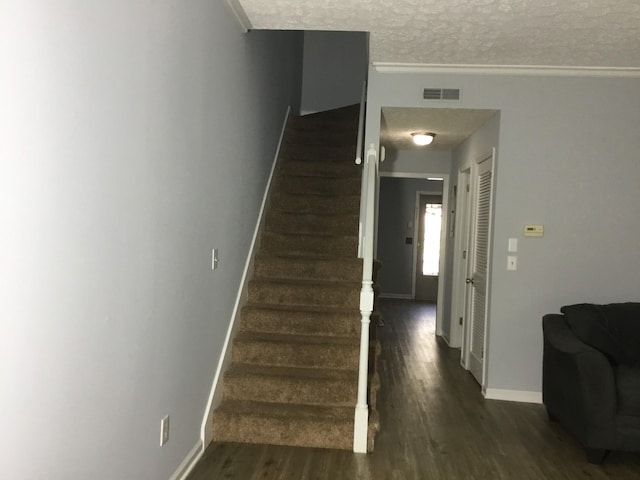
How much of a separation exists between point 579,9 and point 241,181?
2.26 m

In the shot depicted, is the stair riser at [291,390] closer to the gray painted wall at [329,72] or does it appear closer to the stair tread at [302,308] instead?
the stair tread at [302,308]

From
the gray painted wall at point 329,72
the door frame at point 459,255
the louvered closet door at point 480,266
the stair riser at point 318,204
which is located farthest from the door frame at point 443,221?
the gray painted wall at point 329,72

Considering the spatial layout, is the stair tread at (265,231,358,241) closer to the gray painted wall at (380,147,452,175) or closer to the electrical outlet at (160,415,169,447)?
the gray painted wall at (380,147,452,175)

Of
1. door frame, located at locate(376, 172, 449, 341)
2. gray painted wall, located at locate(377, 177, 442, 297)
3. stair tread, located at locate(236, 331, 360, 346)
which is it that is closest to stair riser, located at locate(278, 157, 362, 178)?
door frame, located at locate(376, 172, 449, 341)

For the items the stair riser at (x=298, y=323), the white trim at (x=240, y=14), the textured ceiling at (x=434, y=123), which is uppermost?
the white trim at (x=240, y=14)

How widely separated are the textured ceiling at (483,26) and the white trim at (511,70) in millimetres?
80

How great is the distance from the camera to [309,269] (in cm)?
392

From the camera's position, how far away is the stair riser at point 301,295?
3.68 meters

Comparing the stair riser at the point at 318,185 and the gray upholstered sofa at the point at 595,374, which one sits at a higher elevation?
the stair riser at the point at 318,185

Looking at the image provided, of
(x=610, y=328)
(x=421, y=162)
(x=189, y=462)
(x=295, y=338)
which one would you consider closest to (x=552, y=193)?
(x=610, y=328)

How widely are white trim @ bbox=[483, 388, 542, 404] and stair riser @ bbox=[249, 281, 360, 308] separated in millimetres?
1311

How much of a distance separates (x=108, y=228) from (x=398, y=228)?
8213 millimetres

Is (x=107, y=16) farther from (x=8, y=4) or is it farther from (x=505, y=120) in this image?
(x=505, y=120)

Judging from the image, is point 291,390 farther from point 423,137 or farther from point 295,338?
point 423,137
